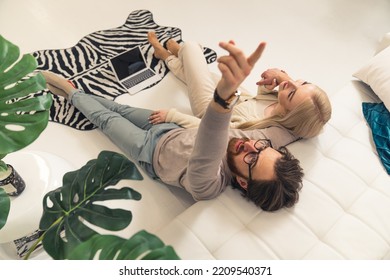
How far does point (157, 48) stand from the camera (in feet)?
7.00

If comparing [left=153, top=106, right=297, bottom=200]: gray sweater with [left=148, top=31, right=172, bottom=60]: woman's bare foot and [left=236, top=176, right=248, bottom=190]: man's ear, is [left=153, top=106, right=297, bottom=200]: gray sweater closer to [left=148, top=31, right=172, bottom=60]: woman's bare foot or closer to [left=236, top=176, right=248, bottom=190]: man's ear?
[left=236, top=176, right=248, bottom=190]: man's ear

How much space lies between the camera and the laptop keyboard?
6.63 ft

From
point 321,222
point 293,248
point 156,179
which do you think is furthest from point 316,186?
point 156,179

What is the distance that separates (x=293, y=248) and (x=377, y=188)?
493 millimetres

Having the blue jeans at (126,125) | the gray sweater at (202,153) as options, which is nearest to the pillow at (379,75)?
the gray sweater at (202,153)

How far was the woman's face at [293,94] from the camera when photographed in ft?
5.03

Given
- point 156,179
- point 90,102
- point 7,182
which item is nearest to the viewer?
point 7,182

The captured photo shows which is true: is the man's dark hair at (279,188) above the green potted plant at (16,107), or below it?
below

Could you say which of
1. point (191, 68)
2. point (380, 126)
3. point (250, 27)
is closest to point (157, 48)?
point (191, 68)

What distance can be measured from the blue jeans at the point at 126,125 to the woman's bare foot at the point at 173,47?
535mm

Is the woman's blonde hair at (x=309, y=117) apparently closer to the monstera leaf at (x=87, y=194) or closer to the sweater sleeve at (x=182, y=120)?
the sweater sleeve at (x=182, y=120)

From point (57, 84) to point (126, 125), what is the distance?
1.65 ft
